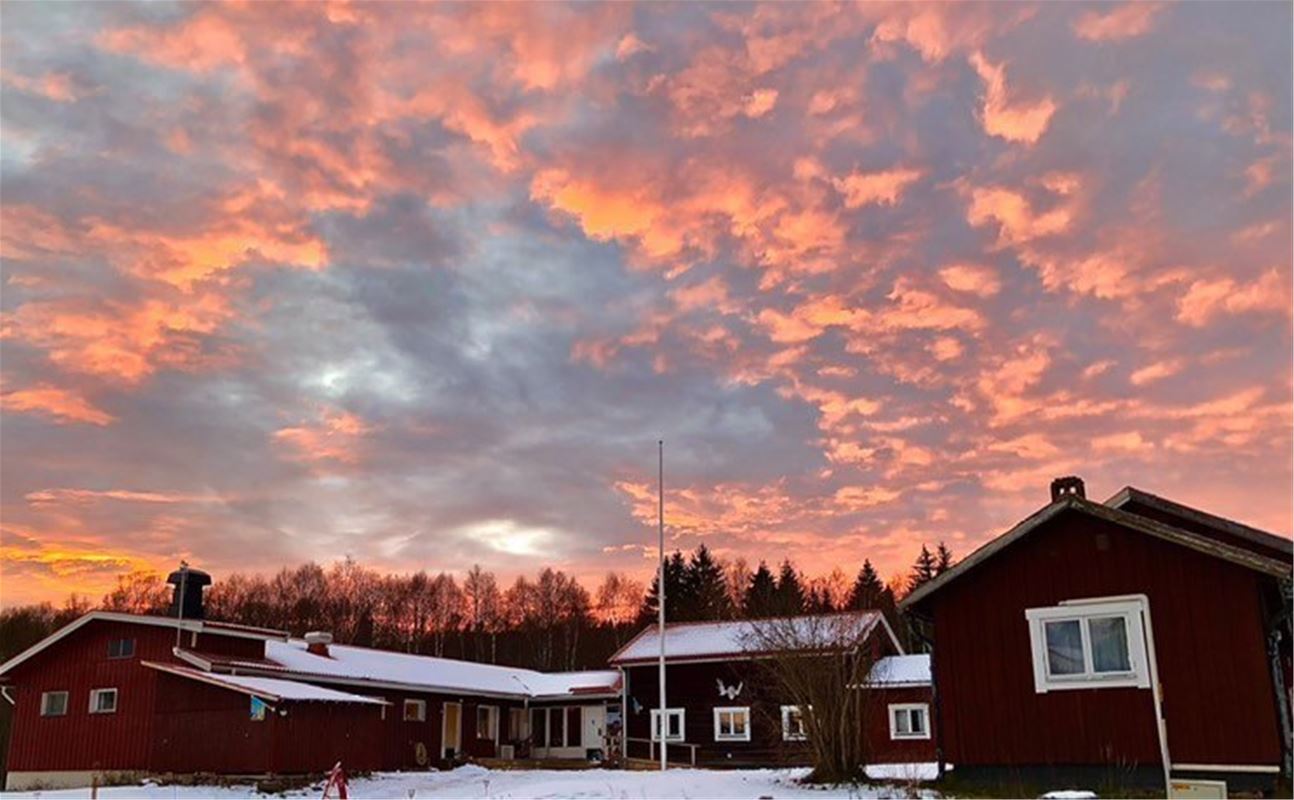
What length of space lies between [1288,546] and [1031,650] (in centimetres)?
470

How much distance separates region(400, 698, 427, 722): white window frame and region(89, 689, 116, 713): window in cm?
902

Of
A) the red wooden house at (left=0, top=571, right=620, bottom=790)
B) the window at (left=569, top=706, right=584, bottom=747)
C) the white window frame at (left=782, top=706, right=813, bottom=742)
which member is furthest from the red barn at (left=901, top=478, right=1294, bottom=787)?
the window at (left=569, top=706, right=584, bottom=747)

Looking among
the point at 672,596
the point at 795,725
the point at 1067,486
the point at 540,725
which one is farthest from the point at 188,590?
the point at 672,596

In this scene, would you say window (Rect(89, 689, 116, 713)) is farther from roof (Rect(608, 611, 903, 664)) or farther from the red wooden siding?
the red wooden siding

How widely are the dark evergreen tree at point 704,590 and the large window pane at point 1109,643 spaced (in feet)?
212

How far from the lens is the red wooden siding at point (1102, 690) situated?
16.2 m

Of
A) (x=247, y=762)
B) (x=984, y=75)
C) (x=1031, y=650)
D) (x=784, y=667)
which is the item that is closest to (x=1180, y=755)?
(x=1031, y=650)

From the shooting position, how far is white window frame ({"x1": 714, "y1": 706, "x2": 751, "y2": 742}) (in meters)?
37.7

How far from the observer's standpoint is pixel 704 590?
87.9 m

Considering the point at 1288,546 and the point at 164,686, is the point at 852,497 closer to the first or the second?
the point at 1288,546

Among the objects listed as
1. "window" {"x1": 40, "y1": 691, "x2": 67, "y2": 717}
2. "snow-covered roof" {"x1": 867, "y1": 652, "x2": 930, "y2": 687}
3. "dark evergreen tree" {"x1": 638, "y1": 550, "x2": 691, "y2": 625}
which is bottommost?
"window" {"x1": 40, "y1": 691, "x2": 67, "y2": 717}

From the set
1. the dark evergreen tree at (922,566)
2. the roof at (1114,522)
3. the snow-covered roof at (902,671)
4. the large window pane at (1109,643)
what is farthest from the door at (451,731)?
the dark evergreen tree at (922,566)

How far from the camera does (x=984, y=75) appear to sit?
20.6 metres

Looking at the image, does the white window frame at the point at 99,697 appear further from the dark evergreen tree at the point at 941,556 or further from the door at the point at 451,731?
the dark evergreen tree at the point at 941,556
